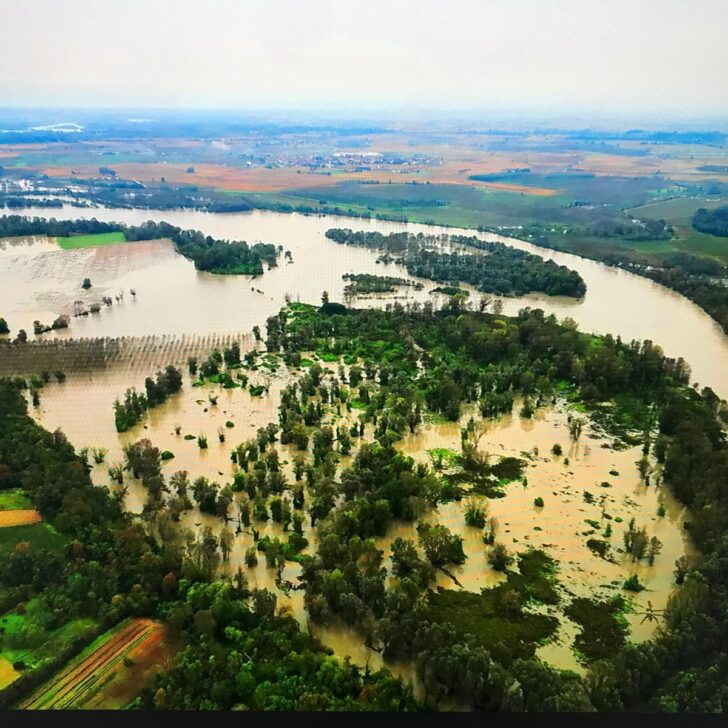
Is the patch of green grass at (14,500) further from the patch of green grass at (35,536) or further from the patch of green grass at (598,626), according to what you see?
the patch of green grass at (598,626)

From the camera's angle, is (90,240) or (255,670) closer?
(255,670)

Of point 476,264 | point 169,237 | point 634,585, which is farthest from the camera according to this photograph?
point 169,237

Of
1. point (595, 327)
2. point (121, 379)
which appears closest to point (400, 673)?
point (121, 379)

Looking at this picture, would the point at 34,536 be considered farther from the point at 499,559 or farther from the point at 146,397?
the point at 499,559

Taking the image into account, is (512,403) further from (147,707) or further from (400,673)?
(147,707)

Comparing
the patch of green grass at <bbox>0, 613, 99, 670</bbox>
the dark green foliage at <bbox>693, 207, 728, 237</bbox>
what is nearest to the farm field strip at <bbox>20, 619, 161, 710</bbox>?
the patch of green grass at <bbox>0, 613, 99, 670</bbox>

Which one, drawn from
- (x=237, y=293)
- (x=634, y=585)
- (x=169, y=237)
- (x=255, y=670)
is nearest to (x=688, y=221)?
(x=237, y=293)
